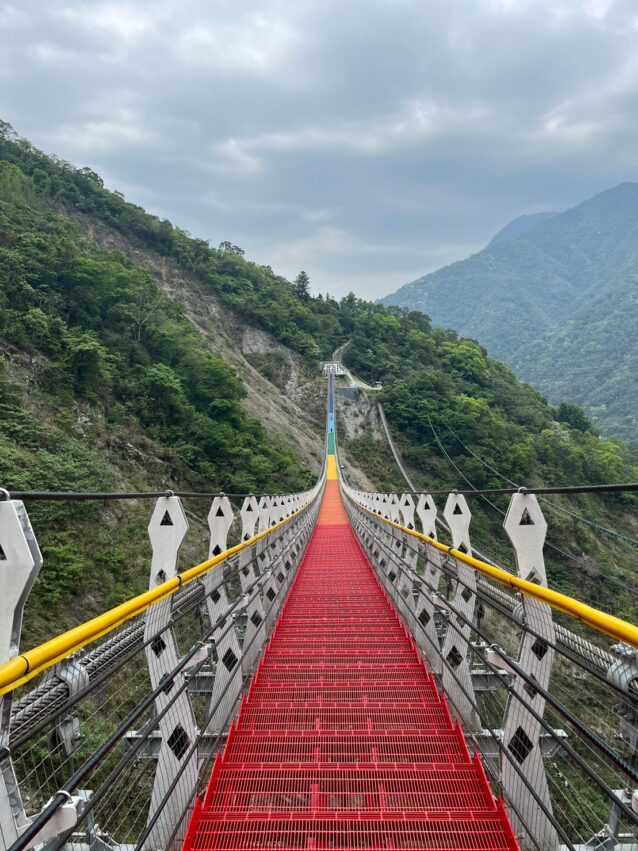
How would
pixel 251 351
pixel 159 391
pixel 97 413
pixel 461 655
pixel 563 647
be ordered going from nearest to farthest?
pixel 563 647, pixel 461 655, pixel 97 413, pixel 159 391, pixel 251 351

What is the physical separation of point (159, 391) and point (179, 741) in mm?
20978

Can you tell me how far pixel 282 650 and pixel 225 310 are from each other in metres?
47.0

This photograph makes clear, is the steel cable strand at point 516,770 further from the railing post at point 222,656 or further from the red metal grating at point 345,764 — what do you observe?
the railing post at point 222,656

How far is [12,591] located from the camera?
1479mm

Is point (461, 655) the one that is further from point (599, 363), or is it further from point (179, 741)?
point (599, 363)

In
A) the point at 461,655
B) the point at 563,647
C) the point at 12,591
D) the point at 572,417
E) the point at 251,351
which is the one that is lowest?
the point at 461,655

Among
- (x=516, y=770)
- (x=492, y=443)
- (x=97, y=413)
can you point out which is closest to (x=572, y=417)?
(x=492, y=443)

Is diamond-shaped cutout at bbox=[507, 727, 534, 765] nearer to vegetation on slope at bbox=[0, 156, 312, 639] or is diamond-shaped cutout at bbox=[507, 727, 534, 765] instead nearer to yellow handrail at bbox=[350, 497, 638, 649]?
yellow handrail at bbox=[350, 497, 638, 649]

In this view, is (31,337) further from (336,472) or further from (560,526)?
(560,526)

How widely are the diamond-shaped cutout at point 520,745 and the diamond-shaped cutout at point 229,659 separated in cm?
176

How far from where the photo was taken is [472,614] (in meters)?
3.40

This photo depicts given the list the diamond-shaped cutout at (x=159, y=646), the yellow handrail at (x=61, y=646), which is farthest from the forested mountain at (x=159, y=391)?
the yellow handrail at (x=61, y=646)

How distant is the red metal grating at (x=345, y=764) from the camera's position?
231cm

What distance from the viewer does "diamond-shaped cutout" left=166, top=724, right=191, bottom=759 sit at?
8.19 ft
